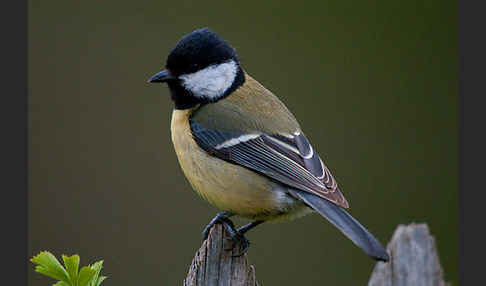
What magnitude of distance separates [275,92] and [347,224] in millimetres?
2594

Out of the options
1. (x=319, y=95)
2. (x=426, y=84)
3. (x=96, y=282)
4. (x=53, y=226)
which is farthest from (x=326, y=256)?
(x=96, y=282)

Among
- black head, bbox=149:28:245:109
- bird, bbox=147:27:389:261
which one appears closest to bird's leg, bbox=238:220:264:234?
bird, bbox=147:27:389:261

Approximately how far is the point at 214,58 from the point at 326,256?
2083mm

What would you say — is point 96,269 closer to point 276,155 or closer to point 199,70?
point 276,155

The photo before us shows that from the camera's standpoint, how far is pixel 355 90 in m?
4.45

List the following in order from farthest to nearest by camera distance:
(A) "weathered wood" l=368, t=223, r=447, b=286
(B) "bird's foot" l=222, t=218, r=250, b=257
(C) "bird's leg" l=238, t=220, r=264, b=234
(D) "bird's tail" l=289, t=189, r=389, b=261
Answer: (C) "bird's leg" l=238, t=220, r=264, b=234 → (B) "bird's foot" l=222, t=218, r=250, b=257 → (D) "bird's tail" l=289, t=189, r=389, b=261 → (A) "weathered wood" l=368, t=223, r=447, b=286

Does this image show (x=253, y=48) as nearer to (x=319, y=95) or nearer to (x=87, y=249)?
(x=319, y=95)

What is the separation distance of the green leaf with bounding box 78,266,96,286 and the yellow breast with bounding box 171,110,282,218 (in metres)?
0.93

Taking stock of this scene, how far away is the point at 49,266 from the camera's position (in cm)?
123

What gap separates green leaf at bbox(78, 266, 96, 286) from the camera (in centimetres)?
125

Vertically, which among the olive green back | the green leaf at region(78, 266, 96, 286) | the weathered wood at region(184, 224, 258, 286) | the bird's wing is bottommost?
the weathered wood at region(184, 224, 258, 286)

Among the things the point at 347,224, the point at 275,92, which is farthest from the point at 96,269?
the point at 275,92

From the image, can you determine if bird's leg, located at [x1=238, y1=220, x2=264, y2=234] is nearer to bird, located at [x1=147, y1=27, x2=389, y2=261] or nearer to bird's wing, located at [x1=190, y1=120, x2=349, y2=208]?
bird, located at [x1=147, y1=27, x2=389, y2=261]

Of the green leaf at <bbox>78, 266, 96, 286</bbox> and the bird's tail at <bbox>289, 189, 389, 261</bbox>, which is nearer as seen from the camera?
the green leaf at <bbox>78, 266, 96, 286</bbox>
